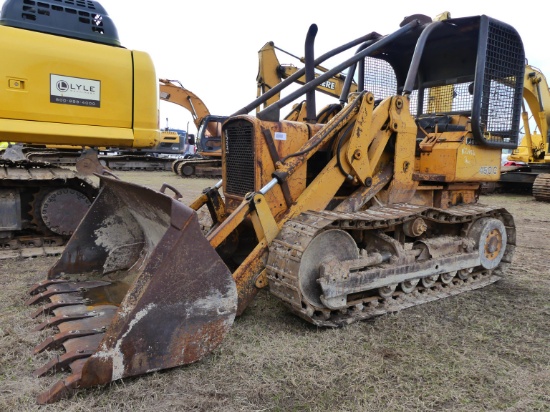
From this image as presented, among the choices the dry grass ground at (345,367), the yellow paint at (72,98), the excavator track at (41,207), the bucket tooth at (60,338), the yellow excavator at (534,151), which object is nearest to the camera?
the dry grass ground at (345,367)

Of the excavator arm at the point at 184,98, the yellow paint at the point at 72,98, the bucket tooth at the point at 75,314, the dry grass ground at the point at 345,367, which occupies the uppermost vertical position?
the excavator arm at the point at 184,98

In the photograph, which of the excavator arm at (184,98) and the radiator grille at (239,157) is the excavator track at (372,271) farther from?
the excavator arm at (184,98)

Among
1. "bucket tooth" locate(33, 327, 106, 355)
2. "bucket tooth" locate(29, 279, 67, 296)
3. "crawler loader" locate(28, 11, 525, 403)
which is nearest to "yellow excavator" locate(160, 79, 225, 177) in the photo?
"crawler loader" locate(28, 11, 525, 403)

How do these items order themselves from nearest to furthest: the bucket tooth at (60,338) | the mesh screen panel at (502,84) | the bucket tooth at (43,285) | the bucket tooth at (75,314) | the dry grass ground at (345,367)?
1. the dry grass ground at (345,367)
2. the bucket tooth at (60,338)
3. the bucket tooth at (75,314)
4. the bucket tooth at (43,285)
5. the mesh screen panel at (502,84)

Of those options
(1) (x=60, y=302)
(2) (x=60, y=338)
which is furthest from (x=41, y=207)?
(2) (x=60, y=338)

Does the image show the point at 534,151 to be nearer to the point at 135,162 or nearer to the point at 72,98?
the point at 72,98

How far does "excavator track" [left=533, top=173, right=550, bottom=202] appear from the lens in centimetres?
1214

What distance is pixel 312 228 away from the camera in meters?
3.24

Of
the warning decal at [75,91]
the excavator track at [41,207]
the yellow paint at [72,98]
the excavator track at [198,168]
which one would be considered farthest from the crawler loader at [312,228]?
the excavator track at [198,168]

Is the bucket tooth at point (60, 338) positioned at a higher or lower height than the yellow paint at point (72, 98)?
lower

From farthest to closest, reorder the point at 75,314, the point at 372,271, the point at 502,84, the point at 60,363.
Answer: the point at 502,84 → the point at 372,271 → the point at 75,314 → the point at 60,363

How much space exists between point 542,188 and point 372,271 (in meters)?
Answer: 11.0

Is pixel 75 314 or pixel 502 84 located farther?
pixel 502 84

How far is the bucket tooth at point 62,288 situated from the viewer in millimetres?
3523
